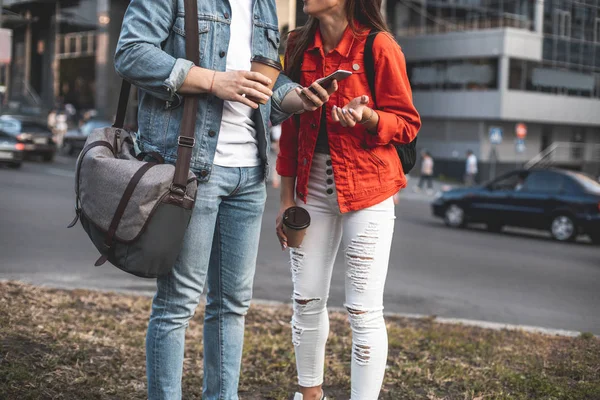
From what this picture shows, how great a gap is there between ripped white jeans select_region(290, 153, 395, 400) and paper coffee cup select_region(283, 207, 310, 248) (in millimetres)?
46

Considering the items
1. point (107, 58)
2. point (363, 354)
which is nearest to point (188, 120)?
point (363, 354)

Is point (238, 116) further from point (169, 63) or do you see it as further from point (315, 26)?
point (315, 26)

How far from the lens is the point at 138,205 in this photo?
2.61 metres

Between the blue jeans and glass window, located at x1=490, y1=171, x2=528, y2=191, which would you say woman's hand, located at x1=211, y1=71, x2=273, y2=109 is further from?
glass window, located at x1=490, y1=171, x2=528, y2=191

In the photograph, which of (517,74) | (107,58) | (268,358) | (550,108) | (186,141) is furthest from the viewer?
(107,58)

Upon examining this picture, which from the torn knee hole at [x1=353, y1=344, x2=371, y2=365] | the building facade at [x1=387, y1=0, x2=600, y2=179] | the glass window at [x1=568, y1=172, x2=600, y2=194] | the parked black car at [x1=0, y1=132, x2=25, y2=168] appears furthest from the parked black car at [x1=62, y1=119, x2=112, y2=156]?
the torn knee hole at [x1=353, y1=344, x2=371, y2=365]

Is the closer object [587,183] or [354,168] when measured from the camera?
[354,168]

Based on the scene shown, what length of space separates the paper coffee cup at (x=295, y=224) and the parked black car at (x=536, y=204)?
1283 centimetres

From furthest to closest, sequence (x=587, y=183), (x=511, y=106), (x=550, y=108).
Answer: (x=550, y=108)
(x=511, y=106)
(x=587, y=183)

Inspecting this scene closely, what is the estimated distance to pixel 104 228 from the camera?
2.64 m

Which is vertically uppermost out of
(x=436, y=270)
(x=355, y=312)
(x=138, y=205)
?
(x=138, y=205)

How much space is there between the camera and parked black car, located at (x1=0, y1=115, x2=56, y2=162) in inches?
1125

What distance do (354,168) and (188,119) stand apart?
0.76 meters

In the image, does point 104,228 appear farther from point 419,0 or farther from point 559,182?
point 419,0
